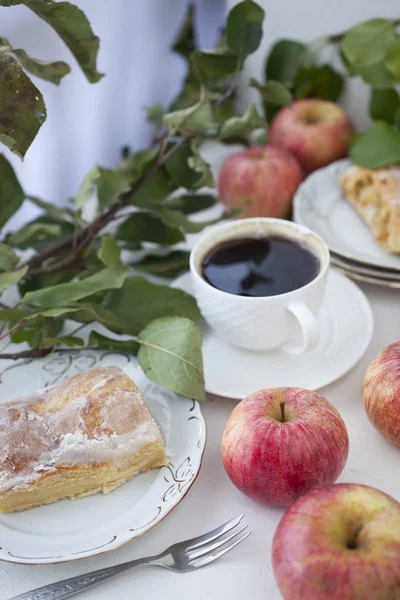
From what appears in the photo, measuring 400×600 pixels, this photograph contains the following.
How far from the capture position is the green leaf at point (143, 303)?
791mm

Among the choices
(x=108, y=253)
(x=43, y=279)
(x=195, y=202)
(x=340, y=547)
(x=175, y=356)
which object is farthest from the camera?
(x=195, y=202)

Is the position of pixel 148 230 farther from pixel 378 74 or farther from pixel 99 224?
pixel 378 74

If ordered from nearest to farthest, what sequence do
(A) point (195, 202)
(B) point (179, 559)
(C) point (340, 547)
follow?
(C) point (340, 547)
(B) point (179, 559)
(A) point (195, 202)

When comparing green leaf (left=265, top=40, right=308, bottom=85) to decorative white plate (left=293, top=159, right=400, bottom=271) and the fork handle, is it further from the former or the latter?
the fork handle

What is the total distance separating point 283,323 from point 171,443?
0.20m

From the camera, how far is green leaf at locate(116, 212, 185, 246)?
967 millimetres

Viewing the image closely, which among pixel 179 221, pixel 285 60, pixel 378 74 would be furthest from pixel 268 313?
pixel 285 60

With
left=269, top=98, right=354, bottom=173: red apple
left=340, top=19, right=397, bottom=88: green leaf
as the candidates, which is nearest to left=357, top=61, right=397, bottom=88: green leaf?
left=340, top=19, right=397, bottom=88: green leaf

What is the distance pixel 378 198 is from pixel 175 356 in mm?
493

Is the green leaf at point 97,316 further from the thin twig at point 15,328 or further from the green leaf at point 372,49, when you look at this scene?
the green leaf at point 372,49

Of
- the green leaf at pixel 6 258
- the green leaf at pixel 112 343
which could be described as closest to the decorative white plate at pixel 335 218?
the green leaf at pixel 112 343

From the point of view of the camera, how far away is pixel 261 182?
42.0 inches

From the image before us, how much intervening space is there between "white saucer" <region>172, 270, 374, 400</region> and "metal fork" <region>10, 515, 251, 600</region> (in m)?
0.17

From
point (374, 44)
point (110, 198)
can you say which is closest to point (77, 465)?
point (110, 198)
